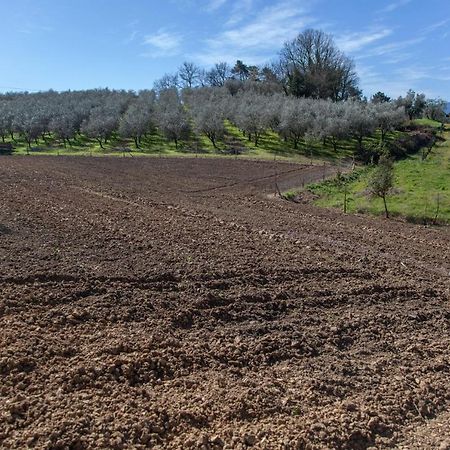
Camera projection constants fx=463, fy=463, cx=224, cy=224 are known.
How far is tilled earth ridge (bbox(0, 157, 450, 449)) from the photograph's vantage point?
765 cm

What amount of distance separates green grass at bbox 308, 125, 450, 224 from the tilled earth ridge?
4.09 m

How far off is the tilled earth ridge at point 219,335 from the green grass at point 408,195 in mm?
4095

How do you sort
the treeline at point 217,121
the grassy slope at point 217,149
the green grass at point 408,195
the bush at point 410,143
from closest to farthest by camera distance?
the green grass at point 408,195 < the grassy slope at point 217,149 < the bush at point 410,143 < the treeline at point 217,121

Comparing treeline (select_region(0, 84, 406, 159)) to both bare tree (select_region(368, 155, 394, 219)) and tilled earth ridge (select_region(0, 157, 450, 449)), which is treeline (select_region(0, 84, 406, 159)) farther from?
tilled earth ridge (select_region(0, 157, 450, 449))

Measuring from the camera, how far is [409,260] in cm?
1689

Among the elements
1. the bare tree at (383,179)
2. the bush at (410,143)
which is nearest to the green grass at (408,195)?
the bare tree at (383,179)

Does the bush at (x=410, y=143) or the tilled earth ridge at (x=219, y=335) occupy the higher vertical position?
the bush at (x=410, y=143)

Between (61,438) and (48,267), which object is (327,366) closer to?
(61,438)

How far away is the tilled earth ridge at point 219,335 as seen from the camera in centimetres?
765

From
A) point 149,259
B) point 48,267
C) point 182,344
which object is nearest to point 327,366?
point 182,344

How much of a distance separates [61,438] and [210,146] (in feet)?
195

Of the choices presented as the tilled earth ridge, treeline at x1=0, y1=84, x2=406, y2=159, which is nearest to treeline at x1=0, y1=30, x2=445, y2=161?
treeline at x1=0, y1=84, x2=406, y2=159

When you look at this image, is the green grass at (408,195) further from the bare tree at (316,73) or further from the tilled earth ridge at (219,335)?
the bare tree at (316,73)

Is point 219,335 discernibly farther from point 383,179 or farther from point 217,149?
point 217,149
